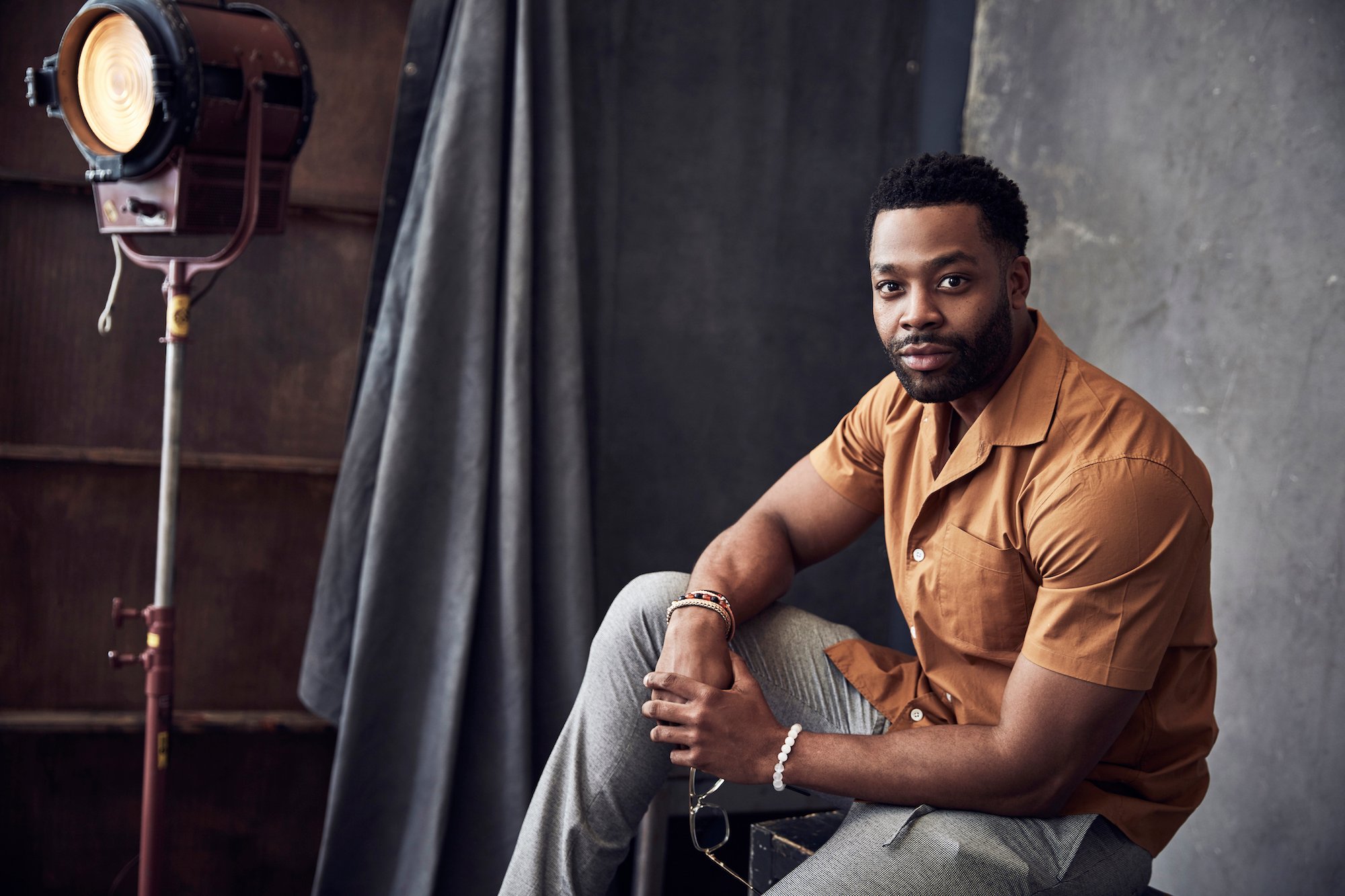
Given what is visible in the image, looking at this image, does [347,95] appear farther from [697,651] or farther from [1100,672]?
[1100,672]

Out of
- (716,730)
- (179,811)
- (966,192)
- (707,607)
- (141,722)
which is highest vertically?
(966,192)

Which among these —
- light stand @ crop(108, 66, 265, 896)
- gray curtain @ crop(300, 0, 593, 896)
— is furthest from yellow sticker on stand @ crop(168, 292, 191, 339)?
gray curtain @ crop(300, 0, 593, 896)

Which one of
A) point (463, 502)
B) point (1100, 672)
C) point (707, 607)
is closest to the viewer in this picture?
point (1100, 672)

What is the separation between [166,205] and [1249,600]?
66.0 inches

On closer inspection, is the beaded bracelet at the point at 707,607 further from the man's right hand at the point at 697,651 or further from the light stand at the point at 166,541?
the light stand at the point at 166,541

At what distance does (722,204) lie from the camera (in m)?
2.14

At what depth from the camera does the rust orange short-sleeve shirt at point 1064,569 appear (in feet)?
3.49

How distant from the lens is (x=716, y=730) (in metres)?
1.20

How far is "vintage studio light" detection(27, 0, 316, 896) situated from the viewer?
1407 millimetres

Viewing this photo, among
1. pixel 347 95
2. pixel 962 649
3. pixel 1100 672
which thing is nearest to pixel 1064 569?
pixel 1100 672

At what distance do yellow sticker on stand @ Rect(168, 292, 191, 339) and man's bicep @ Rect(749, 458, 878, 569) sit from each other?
89 centimetres

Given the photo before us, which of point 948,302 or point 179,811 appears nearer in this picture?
point 948,302

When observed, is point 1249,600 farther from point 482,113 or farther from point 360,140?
point 360,140

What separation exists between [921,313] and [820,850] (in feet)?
2.07
